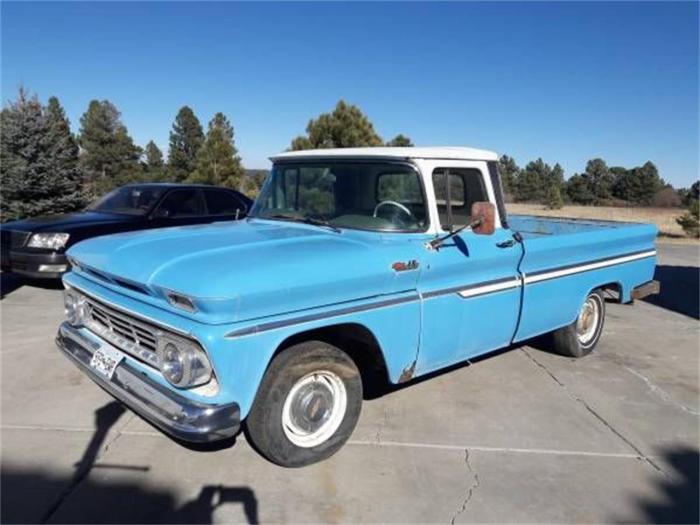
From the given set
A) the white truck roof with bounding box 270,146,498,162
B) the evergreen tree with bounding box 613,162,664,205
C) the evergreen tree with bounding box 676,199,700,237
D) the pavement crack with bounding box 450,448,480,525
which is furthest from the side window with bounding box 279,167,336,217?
the evergreen tree with bounding box 613,162,664,205

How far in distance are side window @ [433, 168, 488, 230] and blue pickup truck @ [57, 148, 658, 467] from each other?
1 centimetres

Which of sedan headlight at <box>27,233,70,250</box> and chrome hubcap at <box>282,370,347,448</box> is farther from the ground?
sedan headlight at <box>27,233,70,250</box>

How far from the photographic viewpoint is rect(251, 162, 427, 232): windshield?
13.5 feet

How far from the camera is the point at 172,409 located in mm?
2975

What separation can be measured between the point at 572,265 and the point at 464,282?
1546 mm

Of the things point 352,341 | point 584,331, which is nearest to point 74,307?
point 352,341

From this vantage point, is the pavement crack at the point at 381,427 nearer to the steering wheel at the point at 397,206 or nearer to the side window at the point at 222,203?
the steering wheel at the point at 397,206

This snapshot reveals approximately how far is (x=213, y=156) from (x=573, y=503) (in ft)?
75.0

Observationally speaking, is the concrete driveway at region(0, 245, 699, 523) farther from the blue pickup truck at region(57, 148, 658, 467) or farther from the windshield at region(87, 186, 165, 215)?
the windshield at region(87, 186, 165, 215)

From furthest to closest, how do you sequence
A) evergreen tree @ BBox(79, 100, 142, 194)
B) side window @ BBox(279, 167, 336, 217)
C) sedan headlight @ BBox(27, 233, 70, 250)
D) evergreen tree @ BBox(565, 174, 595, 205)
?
evergreen tree @ BBox(565, 174, 595, 205) → evergreen tree @ BBox(79, 100, 142, 194) → sedan headlight @ BBox(27, 233, 70, 250) → side window @ BBox(279, 167, 336, 217)

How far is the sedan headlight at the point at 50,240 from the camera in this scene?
24.8 ft

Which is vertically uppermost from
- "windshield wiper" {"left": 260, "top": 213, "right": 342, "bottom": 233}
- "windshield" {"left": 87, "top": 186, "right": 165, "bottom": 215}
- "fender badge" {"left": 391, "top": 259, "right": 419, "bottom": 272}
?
"windshield wiper" {"left": 260, "top": 213, "right": 342, "bottom": 233}

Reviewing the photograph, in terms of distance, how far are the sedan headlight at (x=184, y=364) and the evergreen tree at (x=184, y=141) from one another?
37169 mm

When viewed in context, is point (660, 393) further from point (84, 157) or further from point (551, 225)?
point (84, 157)
